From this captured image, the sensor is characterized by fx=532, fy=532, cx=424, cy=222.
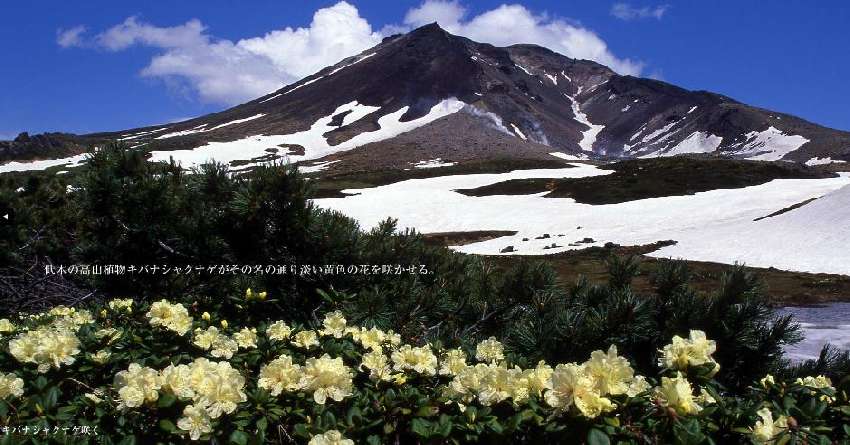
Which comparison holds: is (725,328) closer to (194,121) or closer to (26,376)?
(26,376)

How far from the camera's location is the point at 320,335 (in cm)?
327

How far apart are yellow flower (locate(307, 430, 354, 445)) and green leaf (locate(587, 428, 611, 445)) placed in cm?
81

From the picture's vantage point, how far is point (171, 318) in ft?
9.89

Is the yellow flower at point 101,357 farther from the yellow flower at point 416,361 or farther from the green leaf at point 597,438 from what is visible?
the green leaf at point 597,438

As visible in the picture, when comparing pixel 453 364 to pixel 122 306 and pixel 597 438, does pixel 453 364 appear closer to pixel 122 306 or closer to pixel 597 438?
pixel 597 438

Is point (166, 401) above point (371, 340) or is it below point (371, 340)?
above

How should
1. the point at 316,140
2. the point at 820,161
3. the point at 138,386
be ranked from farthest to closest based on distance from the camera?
the point at 316,140, the point at 820,161, the point at 138,386

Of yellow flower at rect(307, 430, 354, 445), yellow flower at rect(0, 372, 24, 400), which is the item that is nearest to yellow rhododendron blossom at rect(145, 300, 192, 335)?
yellow flower at rect(0, 372, 24, 400)

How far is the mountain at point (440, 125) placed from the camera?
110 meters

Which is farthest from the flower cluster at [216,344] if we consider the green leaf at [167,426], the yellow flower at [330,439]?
the yellow flower at [330,439]

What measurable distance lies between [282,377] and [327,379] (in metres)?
0.21

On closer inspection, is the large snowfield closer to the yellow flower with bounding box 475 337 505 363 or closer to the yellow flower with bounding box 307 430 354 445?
the yellow flower with bounding box 475 337 505 363

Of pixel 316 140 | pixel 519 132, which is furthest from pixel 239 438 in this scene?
pixel 519 132

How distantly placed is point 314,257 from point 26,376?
9.31ft
